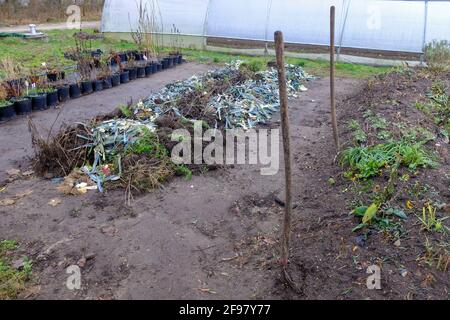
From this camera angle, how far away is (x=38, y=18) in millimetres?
20234

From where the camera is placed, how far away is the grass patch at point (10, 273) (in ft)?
9.64

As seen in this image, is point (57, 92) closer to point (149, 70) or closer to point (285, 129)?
point (149, 70)

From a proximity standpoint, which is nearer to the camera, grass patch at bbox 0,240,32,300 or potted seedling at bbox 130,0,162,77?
grass patch at bbox 0,240,32,300

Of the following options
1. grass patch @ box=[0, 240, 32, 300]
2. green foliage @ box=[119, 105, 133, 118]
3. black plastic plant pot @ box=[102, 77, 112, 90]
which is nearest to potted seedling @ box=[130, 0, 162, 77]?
black plastic plant pot @ box=[102, 77, 112, 90]

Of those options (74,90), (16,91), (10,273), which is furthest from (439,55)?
(10,273)

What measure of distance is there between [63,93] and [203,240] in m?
5.78

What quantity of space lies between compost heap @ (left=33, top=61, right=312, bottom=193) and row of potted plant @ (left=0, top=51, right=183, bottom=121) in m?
2.10

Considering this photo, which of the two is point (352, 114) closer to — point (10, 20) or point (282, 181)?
point (282, 181)

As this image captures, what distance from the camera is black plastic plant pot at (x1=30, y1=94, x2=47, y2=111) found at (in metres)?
7.37

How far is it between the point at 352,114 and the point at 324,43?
615 centimetres

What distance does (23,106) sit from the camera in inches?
282

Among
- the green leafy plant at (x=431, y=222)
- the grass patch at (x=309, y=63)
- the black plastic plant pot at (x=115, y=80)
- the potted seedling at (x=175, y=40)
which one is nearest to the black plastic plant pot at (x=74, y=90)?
the black plastic plant pot at (x=115, y=80)

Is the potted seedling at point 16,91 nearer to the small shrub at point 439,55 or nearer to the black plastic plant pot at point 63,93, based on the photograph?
the black plastic plant pot at point 63,93

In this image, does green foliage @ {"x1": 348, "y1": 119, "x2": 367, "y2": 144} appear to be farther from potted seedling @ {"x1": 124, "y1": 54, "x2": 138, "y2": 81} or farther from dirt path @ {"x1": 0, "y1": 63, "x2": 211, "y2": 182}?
potted seedling @ {"x1": 124, "y1": 54, "x2": 138, "y2": 81}
